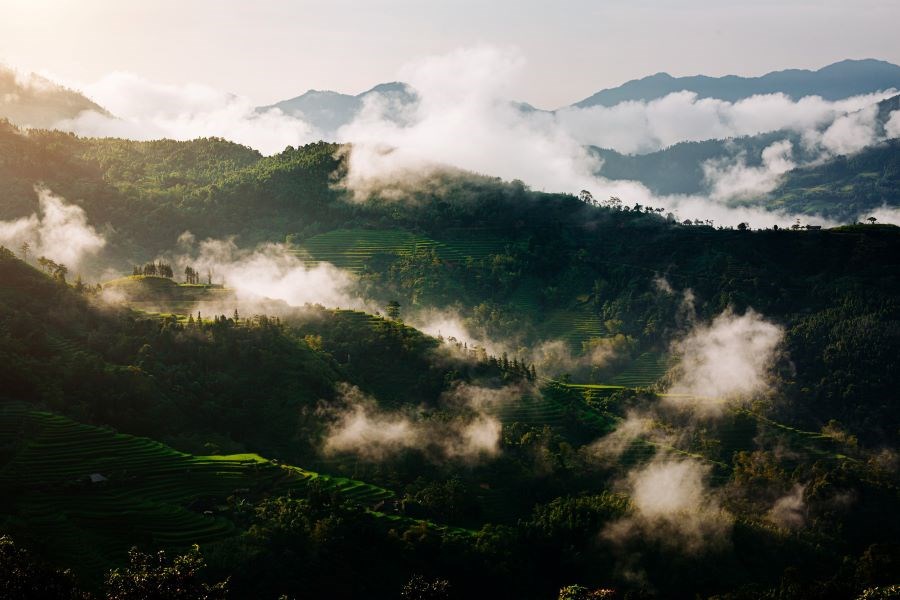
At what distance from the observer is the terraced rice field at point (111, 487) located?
7469 centimetres

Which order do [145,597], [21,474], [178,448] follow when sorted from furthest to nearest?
[178,448]
[21,474]
[145,597]

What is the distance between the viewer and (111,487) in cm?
8200

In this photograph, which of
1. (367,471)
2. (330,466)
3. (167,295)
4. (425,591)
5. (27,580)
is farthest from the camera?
(167,295)

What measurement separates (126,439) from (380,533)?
2887cm

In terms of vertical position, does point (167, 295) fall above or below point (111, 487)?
above

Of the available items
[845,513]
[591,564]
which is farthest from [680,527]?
[845,513]

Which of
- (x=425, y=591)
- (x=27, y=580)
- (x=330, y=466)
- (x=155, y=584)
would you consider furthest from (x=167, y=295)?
(x=155, y=584)

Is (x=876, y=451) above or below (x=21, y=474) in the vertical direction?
below

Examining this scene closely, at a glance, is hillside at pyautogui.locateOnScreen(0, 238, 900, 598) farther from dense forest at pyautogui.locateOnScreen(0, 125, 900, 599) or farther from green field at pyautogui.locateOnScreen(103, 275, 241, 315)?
green field at pyautogui.locateOnScreen(103, 275, 241, 315)

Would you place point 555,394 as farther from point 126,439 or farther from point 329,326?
point 126,439

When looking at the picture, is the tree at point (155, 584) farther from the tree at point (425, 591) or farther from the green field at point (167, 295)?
the green field at point (167, 295)

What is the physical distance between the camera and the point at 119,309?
389ft

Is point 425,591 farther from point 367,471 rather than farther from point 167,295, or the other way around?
point 167,295

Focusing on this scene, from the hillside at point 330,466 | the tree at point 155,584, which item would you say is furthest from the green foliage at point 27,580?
the hillside at point 330,466
